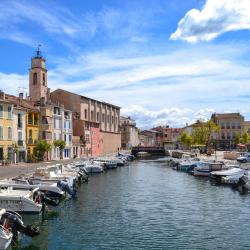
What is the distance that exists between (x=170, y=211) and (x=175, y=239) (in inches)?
361

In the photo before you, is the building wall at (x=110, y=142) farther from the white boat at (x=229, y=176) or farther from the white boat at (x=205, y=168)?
the white boat at (x=229, y=176)

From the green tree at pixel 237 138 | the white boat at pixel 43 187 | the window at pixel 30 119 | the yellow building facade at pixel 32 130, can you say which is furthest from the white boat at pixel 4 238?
the green tree at pixel 237 138

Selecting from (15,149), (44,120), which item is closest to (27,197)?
(15,149)

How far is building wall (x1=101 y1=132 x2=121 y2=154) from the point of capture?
5197 inches

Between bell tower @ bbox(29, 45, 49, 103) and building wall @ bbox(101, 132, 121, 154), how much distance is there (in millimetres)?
34468

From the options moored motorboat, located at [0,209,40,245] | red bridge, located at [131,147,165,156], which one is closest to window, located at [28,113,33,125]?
moored motorboat, located at [0,209,40,245]

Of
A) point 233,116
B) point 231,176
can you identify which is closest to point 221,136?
point 233,116

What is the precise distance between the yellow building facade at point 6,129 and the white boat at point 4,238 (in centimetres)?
→ 4581

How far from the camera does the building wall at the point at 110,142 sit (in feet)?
433

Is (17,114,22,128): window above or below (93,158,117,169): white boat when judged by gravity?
above

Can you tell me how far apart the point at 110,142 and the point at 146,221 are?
10667 cm

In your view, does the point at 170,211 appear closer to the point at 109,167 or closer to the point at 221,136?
the point at 109,167

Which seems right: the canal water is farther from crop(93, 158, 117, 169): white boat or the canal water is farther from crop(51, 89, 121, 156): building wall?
crop(51, 89, 121, 156): building wall

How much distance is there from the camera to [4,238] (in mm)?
23328
